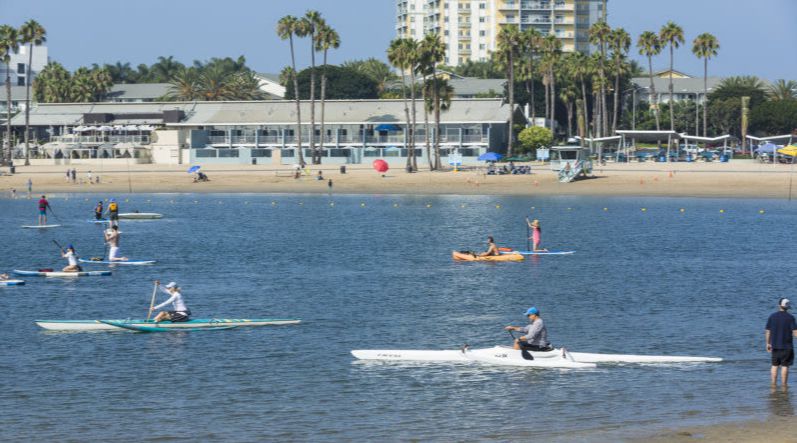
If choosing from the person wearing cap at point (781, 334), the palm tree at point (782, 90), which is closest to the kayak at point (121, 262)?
the person wearing cap at point (781, 334)

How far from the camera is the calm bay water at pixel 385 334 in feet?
77.6

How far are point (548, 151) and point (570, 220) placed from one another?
4288 cm

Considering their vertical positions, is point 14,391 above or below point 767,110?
below

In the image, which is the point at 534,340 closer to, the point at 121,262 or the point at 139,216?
the point at 121,262

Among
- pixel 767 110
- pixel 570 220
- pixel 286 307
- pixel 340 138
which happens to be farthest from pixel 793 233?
pixel 767 110

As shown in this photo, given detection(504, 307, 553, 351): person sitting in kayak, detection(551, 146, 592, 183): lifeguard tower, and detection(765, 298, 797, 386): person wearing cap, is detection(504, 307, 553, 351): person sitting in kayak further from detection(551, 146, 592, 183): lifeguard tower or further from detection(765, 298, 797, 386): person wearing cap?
detection(551, 146, 592, 183): lifeguard tower

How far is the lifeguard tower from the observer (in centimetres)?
9931

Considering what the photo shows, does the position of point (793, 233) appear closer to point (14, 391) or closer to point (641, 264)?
point (641, 264)

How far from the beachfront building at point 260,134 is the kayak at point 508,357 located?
9586 centimetres

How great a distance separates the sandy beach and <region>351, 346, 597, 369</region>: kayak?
6878cm

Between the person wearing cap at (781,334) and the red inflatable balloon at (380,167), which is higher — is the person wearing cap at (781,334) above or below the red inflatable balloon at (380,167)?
below

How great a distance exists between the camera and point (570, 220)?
77812 millimetres

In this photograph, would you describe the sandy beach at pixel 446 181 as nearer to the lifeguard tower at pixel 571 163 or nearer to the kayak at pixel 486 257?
the lifeguard tower at pixel 571 163

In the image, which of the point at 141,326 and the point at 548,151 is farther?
the point at 548,151
